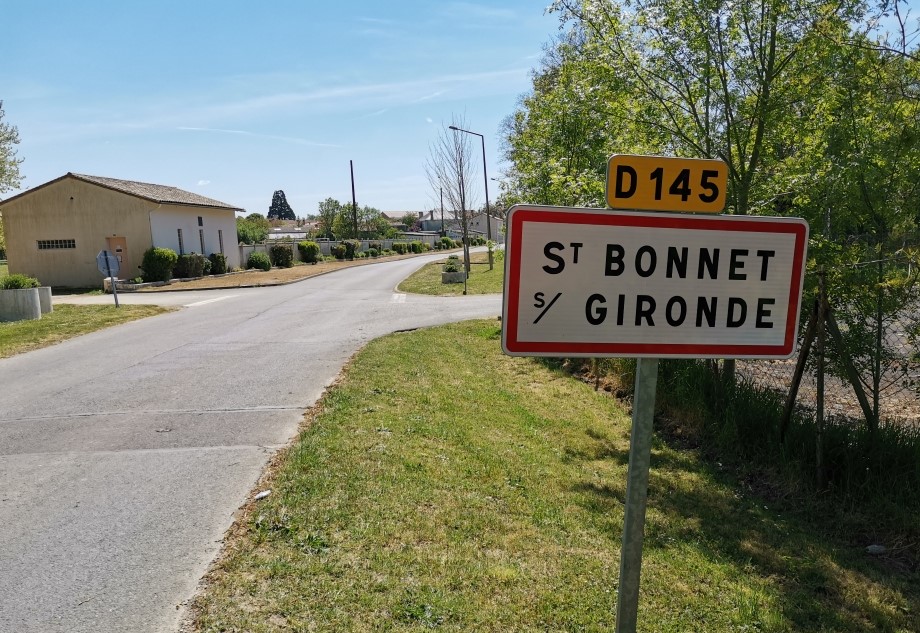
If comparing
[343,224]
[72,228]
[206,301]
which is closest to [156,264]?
[72,228]

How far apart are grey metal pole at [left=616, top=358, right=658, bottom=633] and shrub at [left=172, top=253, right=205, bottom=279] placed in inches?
1173

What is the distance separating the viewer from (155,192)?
30.8 m

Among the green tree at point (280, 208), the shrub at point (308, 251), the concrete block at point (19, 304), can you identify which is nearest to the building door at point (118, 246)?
the concrete block at point (19, 304)

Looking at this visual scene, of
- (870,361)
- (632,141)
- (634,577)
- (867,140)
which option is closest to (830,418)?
(870,361)

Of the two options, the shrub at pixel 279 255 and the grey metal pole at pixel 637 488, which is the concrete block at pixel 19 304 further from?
the shrub at pixel 279 255

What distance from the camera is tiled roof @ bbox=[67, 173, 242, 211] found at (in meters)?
27.9

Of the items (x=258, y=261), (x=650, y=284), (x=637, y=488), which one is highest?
(x=650, y=284)

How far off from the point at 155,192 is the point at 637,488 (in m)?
33.1

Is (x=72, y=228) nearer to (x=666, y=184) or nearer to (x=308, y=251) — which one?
(x=308, y=251)

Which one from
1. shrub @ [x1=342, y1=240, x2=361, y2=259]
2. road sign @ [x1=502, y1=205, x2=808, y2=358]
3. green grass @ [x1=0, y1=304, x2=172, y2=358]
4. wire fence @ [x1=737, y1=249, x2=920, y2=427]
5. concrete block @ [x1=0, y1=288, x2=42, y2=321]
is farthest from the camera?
shrub @ [x1=342, y1=240, x2=361, y2=259]

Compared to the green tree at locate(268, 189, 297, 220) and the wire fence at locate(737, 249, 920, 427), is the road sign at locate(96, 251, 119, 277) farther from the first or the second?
the green tree at locate(268, 189, 297, 220)

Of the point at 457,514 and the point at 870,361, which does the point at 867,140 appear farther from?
the point at 457,514

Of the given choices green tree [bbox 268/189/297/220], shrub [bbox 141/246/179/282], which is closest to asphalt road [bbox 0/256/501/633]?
shrub [bbox 141/246/179/282]

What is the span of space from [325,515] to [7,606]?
63.8 inches
